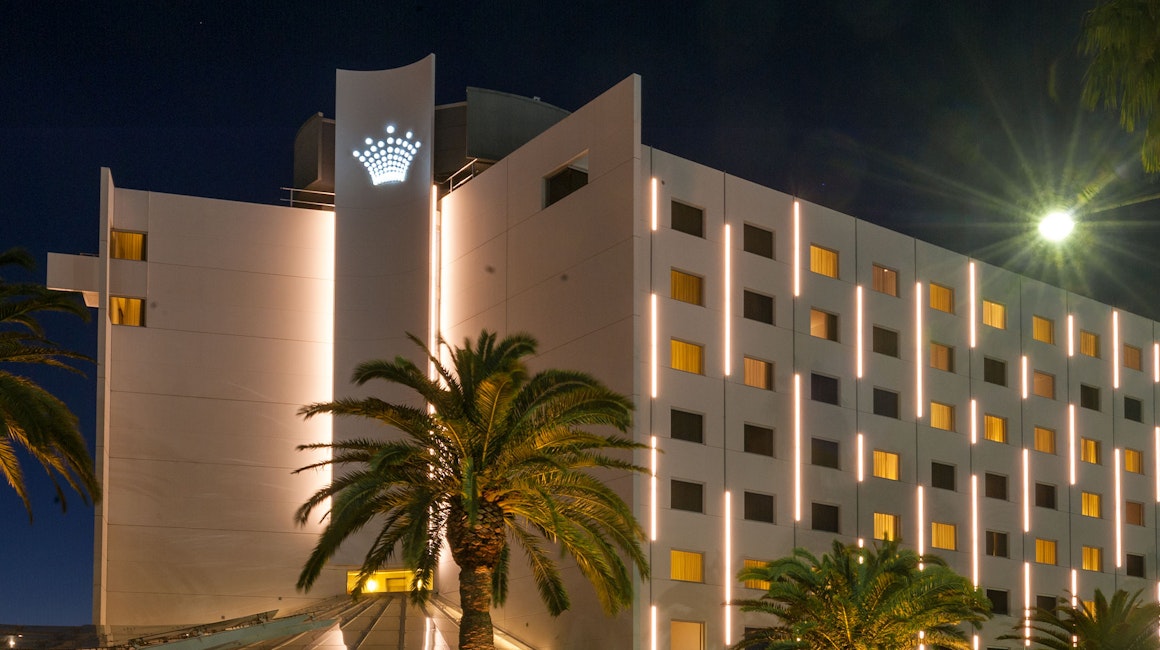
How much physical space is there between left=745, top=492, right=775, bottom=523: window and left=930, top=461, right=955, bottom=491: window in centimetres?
893

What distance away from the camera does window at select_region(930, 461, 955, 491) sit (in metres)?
52.8

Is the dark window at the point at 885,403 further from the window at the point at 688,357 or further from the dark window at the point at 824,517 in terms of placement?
the window at the point at 688,357

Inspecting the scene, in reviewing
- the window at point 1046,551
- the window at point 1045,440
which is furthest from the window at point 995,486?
the window at point 1045,440

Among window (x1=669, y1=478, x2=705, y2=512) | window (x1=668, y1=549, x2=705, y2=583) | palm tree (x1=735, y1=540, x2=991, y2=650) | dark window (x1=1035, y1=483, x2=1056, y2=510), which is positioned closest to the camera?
palm tree (x1=735, y1=540, x2=991, y2=650)

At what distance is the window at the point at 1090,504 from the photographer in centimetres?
5894

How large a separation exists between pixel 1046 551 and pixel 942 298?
11.4 meters

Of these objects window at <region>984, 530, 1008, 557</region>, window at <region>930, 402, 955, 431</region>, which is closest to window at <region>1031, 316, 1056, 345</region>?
window at <region>930, 402, 955, 431</region>

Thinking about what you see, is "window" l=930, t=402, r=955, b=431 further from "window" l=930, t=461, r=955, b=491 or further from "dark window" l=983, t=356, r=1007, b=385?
"dark window" l=983, t=356, r=1007, b=385

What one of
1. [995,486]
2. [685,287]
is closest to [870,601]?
[685,287]

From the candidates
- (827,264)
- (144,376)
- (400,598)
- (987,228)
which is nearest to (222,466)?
(144,376)

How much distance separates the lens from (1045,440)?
58406mm

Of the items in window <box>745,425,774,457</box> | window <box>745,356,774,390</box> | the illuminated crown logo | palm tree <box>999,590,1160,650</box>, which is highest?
the illuminated crown logo

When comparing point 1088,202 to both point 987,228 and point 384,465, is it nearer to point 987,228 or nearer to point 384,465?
point 384,465

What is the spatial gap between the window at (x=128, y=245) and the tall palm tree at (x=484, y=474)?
24.3 metres
